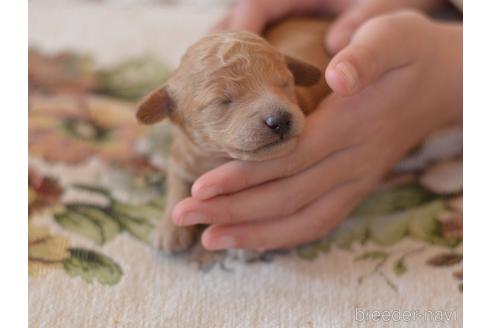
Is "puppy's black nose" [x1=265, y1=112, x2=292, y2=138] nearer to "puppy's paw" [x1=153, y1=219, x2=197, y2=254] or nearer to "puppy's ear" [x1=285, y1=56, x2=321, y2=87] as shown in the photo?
"puppy's ear" [x1=285, y1=56, x2=321, y2=87]

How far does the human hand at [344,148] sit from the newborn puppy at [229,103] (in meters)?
0.07

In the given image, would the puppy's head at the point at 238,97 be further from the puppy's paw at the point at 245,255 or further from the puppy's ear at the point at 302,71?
the puppy's paw at the point at 245,255

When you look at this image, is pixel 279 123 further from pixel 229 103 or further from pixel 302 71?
pixel 302 71

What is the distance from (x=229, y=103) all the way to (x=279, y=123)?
0.38 feet

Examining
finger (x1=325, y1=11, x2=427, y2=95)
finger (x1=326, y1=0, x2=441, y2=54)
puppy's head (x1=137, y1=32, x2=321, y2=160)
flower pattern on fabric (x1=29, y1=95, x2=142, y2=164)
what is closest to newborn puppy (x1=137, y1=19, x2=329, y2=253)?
puppy's head (x1=137, y1=32, x2=321, y2=160)

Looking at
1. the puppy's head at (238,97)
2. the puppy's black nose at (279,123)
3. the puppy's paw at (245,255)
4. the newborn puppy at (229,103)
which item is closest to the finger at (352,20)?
the newborn puppy at (229,103)

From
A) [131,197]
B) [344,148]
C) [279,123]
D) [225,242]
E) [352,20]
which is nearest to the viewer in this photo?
[279,123]

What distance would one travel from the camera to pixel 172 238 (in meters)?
1.28

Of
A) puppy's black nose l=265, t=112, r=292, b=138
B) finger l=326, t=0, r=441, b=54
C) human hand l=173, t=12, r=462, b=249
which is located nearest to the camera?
puppy's black nose l=265, t=112, r=292, b=138

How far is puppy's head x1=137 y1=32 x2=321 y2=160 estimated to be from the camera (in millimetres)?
1107

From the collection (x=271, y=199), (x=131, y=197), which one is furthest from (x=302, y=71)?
(x=131, y=197)

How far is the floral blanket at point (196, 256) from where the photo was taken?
114cm

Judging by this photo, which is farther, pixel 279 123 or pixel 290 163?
pixel 290 163

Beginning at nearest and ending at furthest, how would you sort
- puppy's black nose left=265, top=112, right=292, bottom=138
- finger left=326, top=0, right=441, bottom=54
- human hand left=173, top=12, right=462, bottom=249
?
puppy's black nose left=265, top=112, right=292, bottom=138
human hand left=173, top=12, right=462, bottom=249
finger left=326, top=0, right=441, bottom=54
